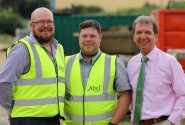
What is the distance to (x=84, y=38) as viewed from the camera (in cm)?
486

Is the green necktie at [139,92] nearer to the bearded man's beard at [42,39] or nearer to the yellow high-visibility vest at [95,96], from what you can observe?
the yellow high-visibility vest at [95,96]

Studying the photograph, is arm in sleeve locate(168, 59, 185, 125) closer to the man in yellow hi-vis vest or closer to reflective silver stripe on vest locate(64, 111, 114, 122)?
the man in yellow hi-vis vest

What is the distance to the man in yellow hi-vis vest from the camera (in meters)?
4.82

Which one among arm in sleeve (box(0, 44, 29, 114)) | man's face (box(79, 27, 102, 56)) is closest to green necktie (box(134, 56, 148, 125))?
man's face (box(79, 27, 102, 56))

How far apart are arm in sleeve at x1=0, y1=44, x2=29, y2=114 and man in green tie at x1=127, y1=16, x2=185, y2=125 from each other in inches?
39.9

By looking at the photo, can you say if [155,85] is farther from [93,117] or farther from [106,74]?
[93,117]

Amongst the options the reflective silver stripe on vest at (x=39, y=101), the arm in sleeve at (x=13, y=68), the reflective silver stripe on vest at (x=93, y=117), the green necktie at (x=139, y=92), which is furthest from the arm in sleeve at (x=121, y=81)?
the arm in sleeve at (x=13, y=68)

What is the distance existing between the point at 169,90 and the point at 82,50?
2.89ft

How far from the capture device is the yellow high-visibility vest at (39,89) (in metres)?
4.77

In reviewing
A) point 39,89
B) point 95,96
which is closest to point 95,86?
point 95,96

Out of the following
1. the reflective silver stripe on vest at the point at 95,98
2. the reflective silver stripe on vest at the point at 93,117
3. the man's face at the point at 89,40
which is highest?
the man's face at the point at 89,40

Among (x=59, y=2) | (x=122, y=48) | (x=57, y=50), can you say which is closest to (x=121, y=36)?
(x=122, y=48)

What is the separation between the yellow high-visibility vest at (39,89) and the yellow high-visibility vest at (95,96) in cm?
13

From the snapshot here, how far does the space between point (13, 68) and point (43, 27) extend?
1.55ft
